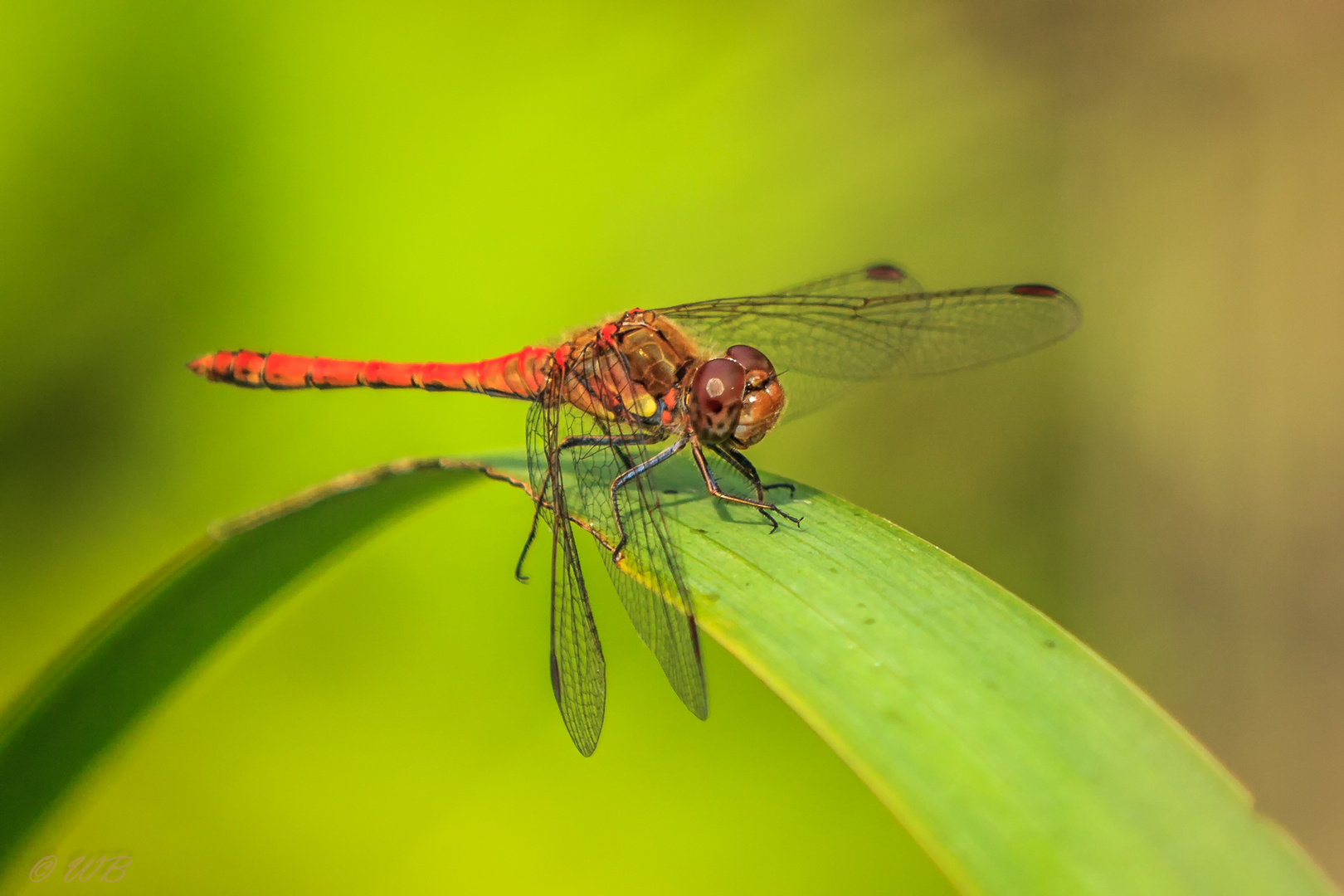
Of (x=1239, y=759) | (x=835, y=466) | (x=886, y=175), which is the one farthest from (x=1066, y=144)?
(x=1239, y=759)

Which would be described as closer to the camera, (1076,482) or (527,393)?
(527,393)

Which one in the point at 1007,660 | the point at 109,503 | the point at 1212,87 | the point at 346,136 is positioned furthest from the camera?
the point at 1212,87

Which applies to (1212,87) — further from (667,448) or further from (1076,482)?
(667,448)

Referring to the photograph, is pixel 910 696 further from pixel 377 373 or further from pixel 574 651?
pixel 377 373

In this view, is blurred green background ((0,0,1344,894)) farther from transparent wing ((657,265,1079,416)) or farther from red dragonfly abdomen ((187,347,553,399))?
transparent wing ((657,265,1079,416))
